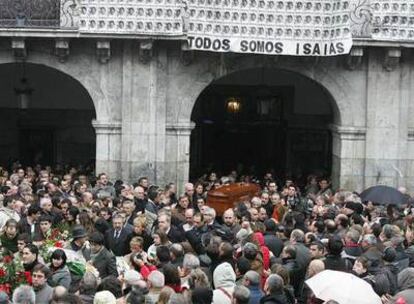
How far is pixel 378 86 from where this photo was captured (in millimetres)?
21359

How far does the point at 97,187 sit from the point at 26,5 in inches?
190

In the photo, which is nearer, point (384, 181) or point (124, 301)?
point (124, 301)

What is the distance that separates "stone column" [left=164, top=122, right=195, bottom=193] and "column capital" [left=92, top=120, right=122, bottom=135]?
45.0 inches

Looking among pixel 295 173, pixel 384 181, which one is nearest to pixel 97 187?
pixel 384 181

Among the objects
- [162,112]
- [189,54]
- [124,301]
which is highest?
[189,54]

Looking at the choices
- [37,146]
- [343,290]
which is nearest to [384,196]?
[343,290]

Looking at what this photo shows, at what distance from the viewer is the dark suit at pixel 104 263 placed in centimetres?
1136

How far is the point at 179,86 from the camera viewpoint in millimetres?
21203

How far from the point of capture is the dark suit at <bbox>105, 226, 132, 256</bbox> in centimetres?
1284

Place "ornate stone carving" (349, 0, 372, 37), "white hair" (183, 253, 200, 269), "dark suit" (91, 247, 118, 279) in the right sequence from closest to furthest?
"white hair" (183, 253, 200, 269) < "dark suit" (91, 247, 118, 279) < "ornate stone carving" (349, 0, 372, 37)

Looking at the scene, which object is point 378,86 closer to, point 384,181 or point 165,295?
point 384,181

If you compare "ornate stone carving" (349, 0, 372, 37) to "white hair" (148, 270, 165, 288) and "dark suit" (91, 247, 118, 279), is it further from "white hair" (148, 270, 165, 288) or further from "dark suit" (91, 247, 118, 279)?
"white hair" (148, 270, 165, 288)

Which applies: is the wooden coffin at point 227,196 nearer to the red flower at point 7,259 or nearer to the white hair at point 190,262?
the white hair at point 190,262

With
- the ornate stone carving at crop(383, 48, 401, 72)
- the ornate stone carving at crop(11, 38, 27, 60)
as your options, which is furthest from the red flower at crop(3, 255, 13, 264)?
the ornate stone carving at crop(383, 48, 401, 72)
